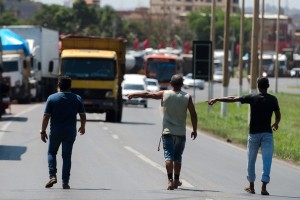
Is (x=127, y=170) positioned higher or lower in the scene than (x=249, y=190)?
lower

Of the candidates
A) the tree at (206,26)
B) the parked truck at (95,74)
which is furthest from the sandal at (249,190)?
the tree at (206,26)

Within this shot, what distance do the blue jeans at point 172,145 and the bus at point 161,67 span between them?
248ft

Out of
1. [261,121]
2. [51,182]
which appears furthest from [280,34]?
[51,182]

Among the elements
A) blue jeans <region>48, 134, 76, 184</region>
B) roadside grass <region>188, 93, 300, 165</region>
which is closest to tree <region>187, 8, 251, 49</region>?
roadside grass <region>188, 93, 300, 165</region>

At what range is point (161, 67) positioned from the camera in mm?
94312

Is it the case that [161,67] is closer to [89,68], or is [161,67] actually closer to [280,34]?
[89,68]

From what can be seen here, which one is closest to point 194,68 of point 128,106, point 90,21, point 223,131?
point 223,131

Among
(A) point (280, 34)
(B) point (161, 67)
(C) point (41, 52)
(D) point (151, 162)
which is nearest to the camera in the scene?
(D) point (151, 162)

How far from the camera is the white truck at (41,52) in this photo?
65044 mm

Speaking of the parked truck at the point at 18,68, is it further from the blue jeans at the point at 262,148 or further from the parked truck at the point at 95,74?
the blue jeans at the point at 262,148

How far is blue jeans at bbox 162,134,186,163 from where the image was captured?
1784cm

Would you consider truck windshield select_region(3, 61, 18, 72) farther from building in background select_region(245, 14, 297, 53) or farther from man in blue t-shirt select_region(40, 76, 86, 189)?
building in background select_region(245, 14, 297, 53)

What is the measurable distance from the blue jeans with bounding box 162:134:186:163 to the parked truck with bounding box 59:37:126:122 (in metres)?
23.7

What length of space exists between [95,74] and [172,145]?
24.4 meters
